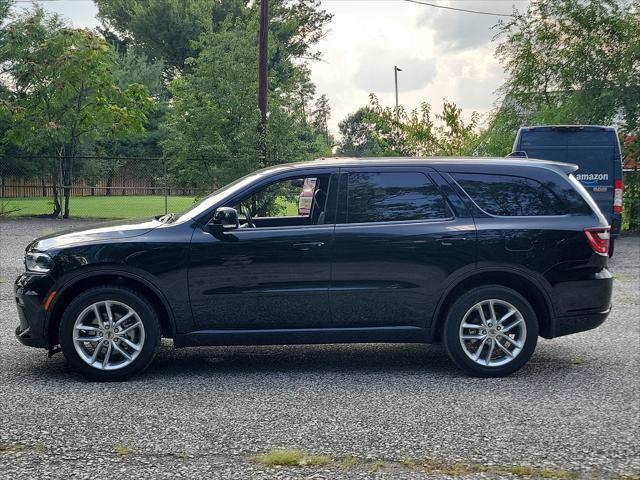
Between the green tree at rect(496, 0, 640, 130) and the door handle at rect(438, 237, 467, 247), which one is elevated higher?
the green tree at rect(496, 0, 640, 130)

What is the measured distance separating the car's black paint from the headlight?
4 cm

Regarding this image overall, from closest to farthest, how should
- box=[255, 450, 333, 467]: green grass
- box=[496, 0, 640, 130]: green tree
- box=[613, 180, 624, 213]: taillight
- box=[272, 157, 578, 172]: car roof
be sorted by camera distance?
box=[255, 450, 333, 467]: green grass < box=[272, 157, 578, 172]: car roof < box=[613, 180, 624, 213]: taillight < box=[496, 0, 640, 130]: green tree

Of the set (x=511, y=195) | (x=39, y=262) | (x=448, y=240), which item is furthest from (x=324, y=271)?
(x=39, y=262)

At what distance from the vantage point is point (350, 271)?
19.9 feet

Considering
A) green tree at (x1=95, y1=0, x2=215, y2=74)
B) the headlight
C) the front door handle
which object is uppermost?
green tree at (x1=95, y1=0, x2=215, y2=74)

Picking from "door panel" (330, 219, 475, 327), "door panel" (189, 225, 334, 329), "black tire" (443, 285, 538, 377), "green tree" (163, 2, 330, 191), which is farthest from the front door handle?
"green tree" (163, 2, 330, 191)

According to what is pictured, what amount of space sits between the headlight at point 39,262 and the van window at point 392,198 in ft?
7.85

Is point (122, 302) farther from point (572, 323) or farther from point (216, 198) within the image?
point (572, 323)

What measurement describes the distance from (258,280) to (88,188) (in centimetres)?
2841

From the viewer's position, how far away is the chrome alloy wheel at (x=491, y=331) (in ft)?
20.0

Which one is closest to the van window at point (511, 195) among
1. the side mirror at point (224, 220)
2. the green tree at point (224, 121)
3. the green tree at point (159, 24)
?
the side mirror at point (224, 220)

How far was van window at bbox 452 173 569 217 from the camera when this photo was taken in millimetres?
6289

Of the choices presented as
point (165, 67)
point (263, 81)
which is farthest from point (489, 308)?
point (165, 67)

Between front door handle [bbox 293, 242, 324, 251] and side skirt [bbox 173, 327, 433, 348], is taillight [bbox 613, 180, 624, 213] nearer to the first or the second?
side skirt [bbox 173, 327, 433, 348]
